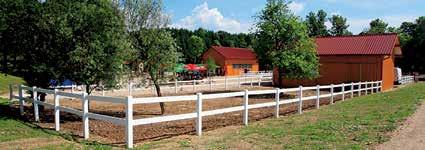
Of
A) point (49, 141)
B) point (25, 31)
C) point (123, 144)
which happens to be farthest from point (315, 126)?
point (25, 31)

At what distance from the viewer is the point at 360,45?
3684 centimetres

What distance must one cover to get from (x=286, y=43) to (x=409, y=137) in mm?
19146

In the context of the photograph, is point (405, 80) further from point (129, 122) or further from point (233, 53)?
point (129, 122)

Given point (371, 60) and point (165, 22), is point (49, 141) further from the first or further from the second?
point (371, 60)

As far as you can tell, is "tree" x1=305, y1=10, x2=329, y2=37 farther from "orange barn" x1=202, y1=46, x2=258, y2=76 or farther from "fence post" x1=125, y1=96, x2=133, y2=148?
"fence post" x1=125, y1=96, x2=133, y2=148

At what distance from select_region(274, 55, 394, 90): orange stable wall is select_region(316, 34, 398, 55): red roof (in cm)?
42

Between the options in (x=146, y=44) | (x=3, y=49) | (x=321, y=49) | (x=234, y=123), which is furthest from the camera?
(x=321, y=49)

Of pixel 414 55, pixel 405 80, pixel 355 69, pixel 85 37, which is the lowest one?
pixel 405 80

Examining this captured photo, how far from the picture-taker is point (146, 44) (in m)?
15.6

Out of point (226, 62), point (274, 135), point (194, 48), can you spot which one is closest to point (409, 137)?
point (274, 135)

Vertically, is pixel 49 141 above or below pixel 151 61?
below

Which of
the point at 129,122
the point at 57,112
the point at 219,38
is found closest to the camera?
the point at 129,122

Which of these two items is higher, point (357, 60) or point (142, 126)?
point (357, 60)

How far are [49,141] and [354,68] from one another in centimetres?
3059
